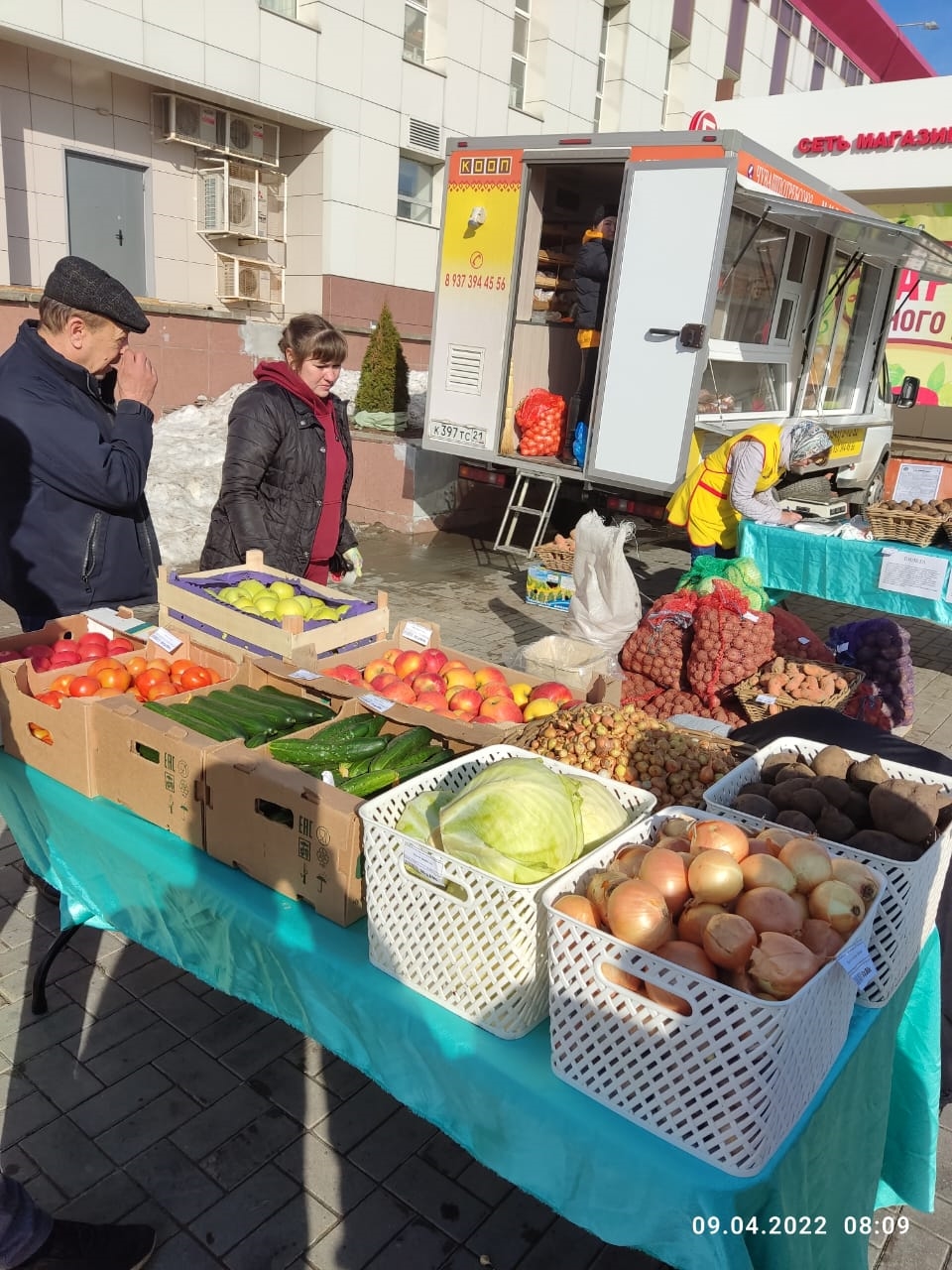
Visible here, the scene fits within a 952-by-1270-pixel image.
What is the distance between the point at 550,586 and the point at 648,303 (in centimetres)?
251

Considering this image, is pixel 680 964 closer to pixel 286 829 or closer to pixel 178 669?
pixel 286 829

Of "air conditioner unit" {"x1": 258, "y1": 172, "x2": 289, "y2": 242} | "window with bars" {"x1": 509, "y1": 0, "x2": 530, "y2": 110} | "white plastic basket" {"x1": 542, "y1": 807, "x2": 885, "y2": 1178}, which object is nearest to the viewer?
"white plastic basket" {"x1": 542, "y1": 807, "x2": 885, "y2": 1178}

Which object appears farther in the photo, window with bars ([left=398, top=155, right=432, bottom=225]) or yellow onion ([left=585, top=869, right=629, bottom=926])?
window with bars ([left=398, top=155, right=432, bottom=225])

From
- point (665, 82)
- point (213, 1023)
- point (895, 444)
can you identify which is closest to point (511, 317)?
point (213, 1023)

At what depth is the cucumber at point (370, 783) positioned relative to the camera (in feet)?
7.21

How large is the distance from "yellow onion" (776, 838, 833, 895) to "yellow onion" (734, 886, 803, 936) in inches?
4.3

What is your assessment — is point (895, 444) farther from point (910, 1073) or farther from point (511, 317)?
point (910, 1073)

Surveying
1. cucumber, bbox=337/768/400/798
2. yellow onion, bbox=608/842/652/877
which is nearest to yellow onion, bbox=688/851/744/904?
yellow onion, bbox=608/842/652/877

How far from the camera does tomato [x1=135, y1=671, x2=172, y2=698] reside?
2.89m

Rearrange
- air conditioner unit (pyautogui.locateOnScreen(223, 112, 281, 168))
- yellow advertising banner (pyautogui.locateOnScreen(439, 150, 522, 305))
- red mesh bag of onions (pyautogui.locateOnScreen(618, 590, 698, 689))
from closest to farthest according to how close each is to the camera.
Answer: red mesh bag of onions (pyautogui.locateOnScreen(618, 590, 698, 689)), yellow advertising banner (pyautogui.locateOnScreen(439, 150, 522, 305)), air conditioner unit (pyautogui.locateOnScreen(223, 112, 281, 168))

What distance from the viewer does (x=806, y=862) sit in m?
1.71

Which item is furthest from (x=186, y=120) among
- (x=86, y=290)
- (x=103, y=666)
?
(x=103, y=666)

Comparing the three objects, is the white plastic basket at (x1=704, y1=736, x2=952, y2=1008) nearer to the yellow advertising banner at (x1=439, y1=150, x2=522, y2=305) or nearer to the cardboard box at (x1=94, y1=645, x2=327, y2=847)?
the cardboard box at (x1=94, y1=645, x2=327, y2=847)

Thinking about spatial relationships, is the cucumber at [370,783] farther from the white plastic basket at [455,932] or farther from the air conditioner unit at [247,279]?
the air conditioner unit at [247,279]
